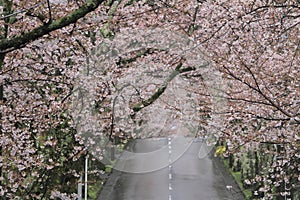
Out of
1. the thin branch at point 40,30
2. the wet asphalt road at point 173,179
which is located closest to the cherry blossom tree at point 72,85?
the thin branch at point 40,30

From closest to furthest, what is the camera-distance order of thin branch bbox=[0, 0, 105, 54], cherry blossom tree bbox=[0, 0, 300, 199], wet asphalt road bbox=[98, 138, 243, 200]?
thin branch bbox=[0, 0, 105, 54]
cherry blossom tree bbox=[0, 0, 300, 199]
wet asphalt road bbox=[98, 138, 243, 200]

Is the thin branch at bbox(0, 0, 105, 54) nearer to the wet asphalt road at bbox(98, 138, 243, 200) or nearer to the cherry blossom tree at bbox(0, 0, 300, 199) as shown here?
the cherry blossom tree at bbox(0, 0, 300, 199)

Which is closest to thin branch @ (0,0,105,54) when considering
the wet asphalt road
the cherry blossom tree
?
the cherry blossom tree

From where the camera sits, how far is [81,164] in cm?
1071

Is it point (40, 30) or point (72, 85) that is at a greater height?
point (72, 85)

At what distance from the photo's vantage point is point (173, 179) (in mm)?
19109

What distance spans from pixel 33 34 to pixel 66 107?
Result: 469cm

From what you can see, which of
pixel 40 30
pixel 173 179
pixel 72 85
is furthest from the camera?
pixel 173 179

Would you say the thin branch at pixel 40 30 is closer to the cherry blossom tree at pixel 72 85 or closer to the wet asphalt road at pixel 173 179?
the cherry blossom tree at pixel 72 85

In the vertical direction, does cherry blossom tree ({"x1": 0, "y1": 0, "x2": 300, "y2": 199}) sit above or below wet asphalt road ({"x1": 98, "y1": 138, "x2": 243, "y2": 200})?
above

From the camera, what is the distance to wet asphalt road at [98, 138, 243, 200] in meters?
16.0

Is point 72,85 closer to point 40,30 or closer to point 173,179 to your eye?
point 40,30

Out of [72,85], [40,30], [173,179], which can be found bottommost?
[173,179]

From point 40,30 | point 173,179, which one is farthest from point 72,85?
point 173,179
